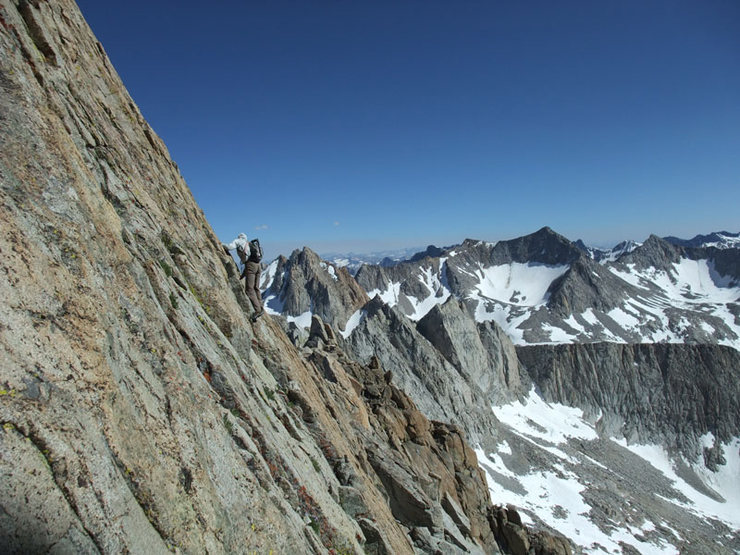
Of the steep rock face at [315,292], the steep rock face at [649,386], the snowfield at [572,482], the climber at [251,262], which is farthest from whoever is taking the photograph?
the steep rock face at [315,292]

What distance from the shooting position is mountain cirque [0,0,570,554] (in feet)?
16.2

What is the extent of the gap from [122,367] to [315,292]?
503 ft

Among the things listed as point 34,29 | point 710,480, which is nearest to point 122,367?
point 34,29

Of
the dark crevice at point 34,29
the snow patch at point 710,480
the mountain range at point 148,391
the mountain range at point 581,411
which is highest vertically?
the dark crevice at point 34,29

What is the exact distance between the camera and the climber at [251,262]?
15.6m

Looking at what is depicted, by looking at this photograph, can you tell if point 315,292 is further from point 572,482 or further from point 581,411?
point 572,482

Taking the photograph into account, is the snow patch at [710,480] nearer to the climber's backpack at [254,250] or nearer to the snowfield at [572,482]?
the snowfield at [572,482]

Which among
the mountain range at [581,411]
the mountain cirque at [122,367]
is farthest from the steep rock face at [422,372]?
the mountain cirque at [122,367]

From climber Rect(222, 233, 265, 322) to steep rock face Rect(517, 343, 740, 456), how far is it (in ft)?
423

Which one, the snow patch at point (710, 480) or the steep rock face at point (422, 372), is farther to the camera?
the steep rock face at point (422, 372)

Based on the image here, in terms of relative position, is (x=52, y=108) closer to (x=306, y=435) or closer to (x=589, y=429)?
(x=306, y=435)

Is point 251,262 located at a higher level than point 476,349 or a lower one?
higher

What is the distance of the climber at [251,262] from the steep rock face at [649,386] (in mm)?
128964

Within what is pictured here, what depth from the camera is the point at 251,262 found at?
15906mm
